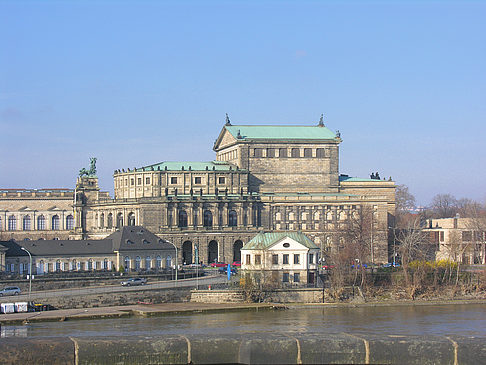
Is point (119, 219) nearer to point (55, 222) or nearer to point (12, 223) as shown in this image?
point (55, 222)

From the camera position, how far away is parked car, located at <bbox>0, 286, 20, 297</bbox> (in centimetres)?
8906

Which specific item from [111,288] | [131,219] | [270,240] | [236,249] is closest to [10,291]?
[111,288]

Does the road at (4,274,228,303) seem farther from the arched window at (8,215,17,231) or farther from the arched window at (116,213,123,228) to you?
the arched window at (8,215,17,231)

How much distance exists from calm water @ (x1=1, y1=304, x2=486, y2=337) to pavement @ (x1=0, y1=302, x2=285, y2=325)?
143cm

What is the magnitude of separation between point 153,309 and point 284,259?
2030 cm

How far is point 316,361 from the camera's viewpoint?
3478 cm

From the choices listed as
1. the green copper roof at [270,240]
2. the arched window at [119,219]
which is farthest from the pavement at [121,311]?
the arched window at [119,219]

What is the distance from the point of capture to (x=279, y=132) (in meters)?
151

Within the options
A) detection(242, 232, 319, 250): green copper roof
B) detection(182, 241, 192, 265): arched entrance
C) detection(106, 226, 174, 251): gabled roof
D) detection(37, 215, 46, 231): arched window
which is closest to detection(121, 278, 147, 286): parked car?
detection(242, 232, 319, 250): green copper roof

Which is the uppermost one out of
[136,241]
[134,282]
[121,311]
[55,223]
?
[55,223]

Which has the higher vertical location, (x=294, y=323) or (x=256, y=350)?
(x=256, y=350)

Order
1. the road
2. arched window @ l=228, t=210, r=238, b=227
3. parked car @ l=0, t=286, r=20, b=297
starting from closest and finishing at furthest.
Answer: the road → parked car @ l=0, t=286, r=20, b=297 → arched window @ l=228, t=210, r=238, b=227

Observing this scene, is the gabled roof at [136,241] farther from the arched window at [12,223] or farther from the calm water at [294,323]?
the arched window at [12,223]

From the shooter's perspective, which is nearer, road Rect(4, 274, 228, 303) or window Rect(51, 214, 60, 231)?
road Rect(4, 274, 228, 303)
